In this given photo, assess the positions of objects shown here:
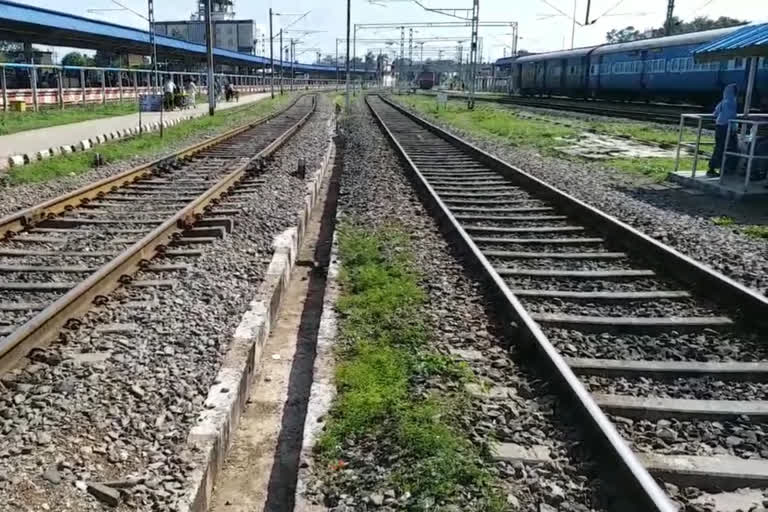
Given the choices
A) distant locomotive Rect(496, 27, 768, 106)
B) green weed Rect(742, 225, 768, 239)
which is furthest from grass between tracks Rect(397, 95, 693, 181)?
green weed Rect(742, 225, 768, 239)

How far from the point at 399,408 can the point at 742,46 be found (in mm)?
10074

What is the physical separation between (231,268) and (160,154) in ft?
34.3

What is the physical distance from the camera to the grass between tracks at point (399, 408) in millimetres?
3182

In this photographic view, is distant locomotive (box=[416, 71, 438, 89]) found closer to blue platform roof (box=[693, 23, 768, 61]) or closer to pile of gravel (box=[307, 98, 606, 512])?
blue platform roof (box=[693, 23, 768, 61])

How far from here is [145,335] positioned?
16.1ft

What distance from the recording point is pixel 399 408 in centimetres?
382

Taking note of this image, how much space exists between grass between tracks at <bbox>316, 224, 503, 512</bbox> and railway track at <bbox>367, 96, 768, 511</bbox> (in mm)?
639

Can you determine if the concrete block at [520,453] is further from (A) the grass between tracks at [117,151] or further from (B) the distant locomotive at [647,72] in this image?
(B) the distant locomotive at [647,72]

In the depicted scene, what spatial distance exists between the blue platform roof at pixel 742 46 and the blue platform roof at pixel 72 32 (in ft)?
77.9

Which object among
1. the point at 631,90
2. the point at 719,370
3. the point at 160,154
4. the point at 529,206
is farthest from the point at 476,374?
the point at 631,90

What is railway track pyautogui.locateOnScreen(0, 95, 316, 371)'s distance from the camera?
5.14 metres

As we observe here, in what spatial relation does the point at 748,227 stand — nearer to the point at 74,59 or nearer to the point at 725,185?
the point at 725,185

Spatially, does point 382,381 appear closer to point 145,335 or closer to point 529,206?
point 145,335

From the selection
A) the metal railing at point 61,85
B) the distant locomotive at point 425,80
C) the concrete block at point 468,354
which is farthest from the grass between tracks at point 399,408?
the distant locomotive at point 425,80
